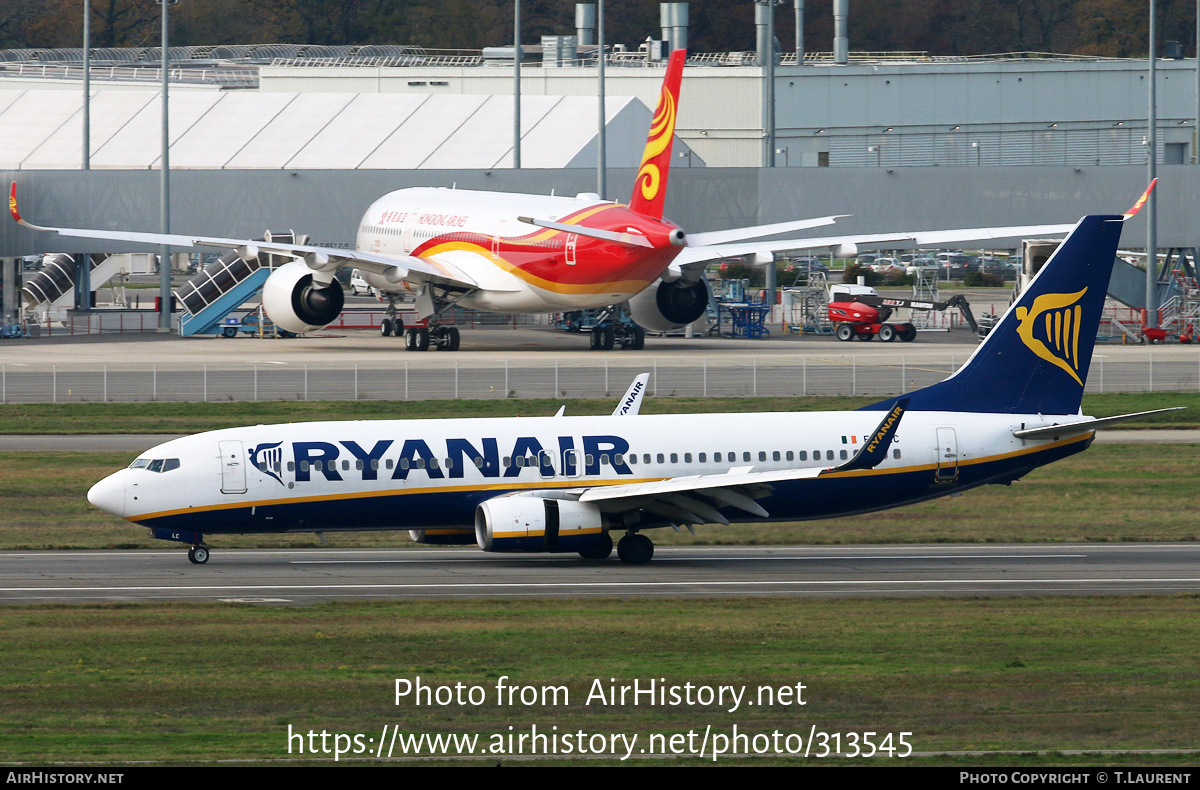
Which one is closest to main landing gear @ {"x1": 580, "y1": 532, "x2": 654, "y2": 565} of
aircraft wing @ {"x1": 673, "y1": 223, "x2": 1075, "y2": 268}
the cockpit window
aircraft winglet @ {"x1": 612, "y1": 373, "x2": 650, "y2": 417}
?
aircraft winglet @ {"x1": 612, "y1": 373, "x2": 650, "y2": 417}

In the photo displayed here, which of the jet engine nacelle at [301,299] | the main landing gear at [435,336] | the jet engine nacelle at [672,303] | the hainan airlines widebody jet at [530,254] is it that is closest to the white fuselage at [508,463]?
the hainan airlines widebody jet at [530,254]

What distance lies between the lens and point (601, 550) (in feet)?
112

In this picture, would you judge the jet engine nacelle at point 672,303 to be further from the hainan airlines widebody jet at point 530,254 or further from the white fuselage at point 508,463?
the white fuselage at point 508,463

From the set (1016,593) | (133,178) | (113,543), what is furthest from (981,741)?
(133,178)

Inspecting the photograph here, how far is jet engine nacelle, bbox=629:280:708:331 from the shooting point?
80688mm

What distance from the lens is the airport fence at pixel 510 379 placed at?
6412cm

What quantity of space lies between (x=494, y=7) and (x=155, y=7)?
39.0m

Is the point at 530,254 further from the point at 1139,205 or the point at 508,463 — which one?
the point at 508,463

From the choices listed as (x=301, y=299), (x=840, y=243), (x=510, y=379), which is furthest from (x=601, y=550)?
(x=840, y=243)

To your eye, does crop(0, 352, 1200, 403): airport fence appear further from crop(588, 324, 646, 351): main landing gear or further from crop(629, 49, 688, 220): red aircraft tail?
crop(629, 49, 688, 220): red aircraft tail

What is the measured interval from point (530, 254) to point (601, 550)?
43743 mm

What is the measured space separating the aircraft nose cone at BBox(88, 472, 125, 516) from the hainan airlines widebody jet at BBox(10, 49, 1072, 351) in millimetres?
39787

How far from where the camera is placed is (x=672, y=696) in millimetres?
20703
